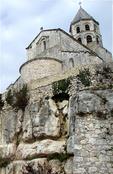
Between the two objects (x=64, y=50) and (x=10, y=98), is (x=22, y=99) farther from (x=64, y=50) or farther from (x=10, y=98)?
(x=64, y=50)

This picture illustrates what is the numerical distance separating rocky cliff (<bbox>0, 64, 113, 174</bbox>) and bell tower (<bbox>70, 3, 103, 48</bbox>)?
33.3 m

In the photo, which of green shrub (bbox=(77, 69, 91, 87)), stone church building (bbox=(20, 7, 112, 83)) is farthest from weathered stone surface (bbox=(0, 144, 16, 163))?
stone church building (bbox=(20, 7, 112, 83))

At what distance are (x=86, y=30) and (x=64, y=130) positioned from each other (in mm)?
36521

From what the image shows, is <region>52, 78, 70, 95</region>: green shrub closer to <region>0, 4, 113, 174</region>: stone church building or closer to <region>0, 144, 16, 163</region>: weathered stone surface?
<region>0, 4, 113, 174</region>: stone church building

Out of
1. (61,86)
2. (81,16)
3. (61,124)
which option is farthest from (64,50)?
(61,124)

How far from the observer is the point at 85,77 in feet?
51.6

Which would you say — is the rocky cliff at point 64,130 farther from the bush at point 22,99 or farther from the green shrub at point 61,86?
the bush at point 22,99

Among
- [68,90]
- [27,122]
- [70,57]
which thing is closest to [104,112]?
[68,90]

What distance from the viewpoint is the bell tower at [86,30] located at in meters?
49.9

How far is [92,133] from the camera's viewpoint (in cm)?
1407

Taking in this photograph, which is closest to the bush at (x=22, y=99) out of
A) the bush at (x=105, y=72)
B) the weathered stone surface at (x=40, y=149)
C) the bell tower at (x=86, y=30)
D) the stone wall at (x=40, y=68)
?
the weathered stone surface at (x=40, y=149)

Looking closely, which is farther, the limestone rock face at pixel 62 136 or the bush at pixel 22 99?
the bush at pixel 22 99

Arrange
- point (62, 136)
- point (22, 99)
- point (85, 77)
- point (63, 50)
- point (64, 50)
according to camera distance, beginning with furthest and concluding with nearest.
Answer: point (64, 50) < point (63, 50) < point (22, 99) < point (85, 77) < point (62, 136)

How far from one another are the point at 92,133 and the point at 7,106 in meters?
5.48
